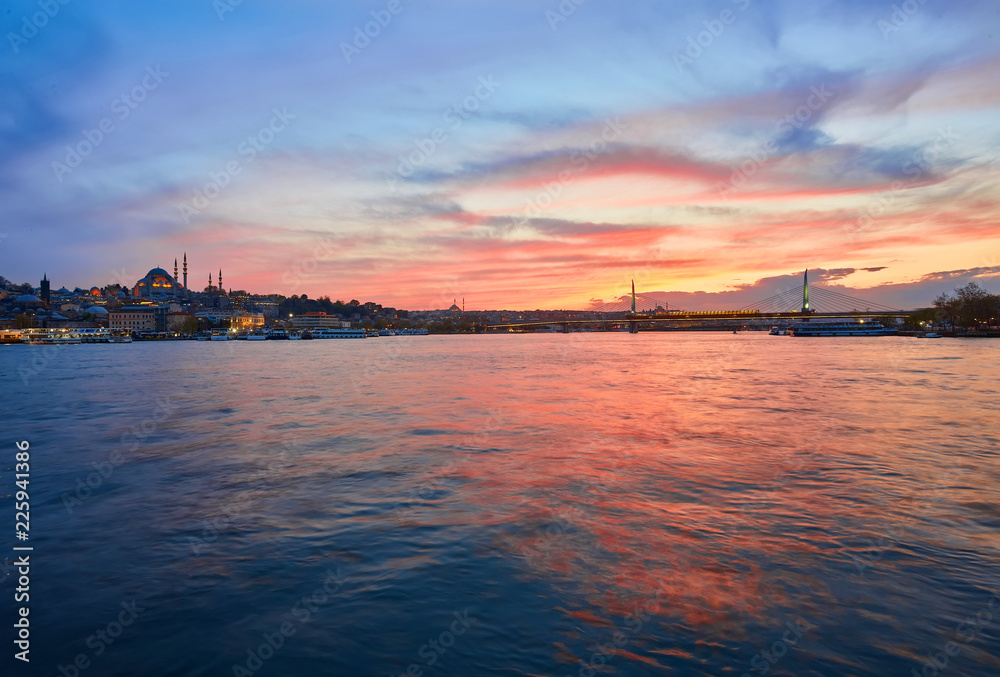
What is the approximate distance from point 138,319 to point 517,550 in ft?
718

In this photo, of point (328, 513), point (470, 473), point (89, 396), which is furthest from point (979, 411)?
point (89, 396)

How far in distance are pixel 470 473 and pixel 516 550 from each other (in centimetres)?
419

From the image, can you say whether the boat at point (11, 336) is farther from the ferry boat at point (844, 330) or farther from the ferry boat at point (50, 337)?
the ferry boat at point (844, 330)

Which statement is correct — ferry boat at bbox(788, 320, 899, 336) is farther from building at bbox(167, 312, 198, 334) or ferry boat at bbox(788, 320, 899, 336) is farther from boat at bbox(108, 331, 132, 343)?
boat at bbox(108, 331, 132, 343)

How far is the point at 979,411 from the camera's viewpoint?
19.7m

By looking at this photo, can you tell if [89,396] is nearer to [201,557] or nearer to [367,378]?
[367,378]

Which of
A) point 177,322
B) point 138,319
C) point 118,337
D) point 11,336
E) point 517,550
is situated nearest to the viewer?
point 517,550

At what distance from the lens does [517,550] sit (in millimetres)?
7145

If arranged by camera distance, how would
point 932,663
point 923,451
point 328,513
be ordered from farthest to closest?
point 923,451, point 328,513, point 932,663

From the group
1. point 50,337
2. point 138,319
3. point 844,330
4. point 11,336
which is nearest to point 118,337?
point 50,337

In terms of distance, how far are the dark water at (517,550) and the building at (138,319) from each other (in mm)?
196829

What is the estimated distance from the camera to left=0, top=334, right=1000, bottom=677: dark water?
16.2 ft

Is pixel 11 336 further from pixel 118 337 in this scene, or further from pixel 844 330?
pixel 844 330

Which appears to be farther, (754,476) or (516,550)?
(754,476)
